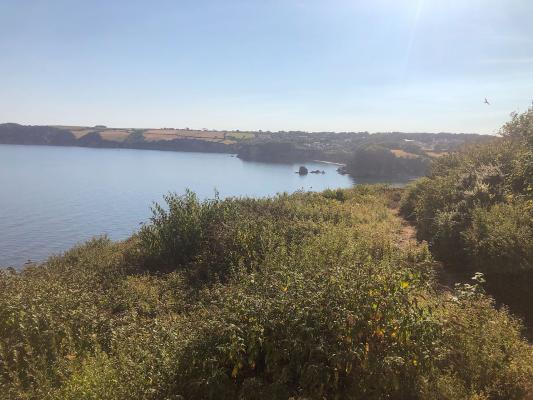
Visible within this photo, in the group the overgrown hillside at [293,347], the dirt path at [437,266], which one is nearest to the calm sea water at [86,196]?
the dirt path at [437,266]

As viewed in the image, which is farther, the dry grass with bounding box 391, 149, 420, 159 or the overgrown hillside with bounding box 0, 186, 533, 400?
the dry grass with bounding box 391, 149, 420, 159

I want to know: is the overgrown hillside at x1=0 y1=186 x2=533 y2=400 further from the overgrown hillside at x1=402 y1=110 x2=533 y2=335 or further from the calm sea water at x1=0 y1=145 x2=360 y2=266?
the calm sea water at x1=0 y1=145 x2=360 y2=266

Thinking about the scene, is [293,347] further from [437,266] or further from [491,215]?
[491,215]

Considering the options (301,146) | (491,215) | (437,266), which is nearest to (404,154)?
(301,146)

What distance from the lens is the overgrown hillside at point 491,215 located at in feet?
32.7

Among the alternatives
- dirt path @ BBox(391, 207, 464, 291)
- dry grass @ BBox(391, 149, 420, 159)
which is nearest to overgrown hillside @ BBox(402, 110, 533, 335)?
dirt path @ BBox(391, 207, 464, 291)

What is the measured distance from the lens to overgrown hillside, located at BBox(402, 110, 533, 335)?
9.96 m

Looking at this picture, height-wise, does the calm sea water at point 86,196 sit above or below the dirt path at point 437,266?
below

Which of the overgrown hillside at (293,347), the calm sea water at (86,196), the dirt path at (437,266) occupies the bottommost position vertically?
the calm sea water at (86,196)

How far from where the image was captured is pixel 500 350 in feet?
19.6

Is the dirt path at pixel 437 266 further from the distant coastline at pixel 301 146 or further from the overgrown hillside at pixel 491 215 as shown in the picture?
the distant coastline at pixel 301 146

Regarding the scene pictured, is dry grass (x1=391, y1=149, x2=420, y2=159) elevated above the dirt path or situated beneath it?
elevated above

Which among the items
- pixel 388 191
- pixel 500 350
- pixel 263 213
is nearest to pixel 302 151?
pixel 388 191

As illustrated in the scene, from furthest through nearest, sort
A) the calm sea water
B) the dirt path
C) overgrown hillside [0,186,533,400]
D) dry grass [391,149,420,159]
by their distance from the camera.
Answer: dry grass [391,149,420,159] < the calm sea water < the dirt path < overgrown hillside [0,186,533,400]
